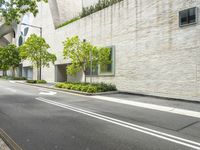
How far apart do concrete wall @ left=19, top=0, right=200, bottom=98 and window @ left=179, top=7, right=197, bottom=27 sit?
0.97 ft

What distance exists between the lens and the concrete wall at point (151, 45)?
12.9 m

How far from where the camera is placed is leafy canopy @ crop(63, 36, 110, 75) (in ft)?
57.7

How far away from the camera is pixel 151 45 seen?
15414 mm

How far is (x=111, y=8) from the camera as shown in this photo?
781 inches

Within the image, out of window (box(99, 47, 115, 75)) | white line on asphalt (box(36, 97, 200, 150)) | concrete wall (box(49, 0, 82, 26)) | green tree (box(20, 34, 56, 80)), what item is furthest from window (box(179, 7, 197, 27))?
concrete wall (box(49, 0, 82, 26))

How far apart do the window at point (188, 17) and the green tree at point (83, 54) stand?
265 inches

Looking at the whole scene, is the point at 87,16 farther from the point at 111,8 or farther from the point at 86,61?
the point at 86,61

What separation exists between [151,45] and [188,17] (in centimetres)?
331

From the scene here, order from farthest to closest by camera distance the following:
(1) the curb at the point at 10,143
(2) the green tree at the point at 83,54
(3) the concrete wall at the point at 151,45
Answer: (2) the green tree at the point at 83,54 → (3) the concrete wall at the point at 151,45 → (1) the curb at the point at 10,143

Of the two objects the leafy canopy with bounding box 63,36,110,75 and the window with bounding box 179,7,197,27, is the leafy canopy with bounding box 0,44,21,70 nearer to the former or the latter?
the leafy canopy with bounding box 63,36,110,75

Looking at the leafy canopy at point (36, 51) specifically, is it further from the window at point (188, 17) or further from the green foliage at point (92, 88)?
the window at point (188, 17)

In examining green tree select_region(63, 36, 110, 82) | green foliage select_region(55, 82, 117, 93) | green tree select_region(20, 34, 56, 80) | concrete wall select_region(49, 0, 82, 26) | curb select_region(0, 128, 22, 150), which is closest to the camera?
curb select_region(0, 128, 22, 150)

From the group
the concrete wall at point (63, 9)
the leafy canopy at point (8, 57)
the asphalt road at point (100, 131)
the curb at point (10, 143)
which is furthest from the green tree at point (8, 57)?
the curb at point (10, 143)

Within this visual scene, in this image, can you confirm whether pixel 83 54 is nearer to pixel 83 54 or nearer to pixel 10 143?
pixel 83 54
